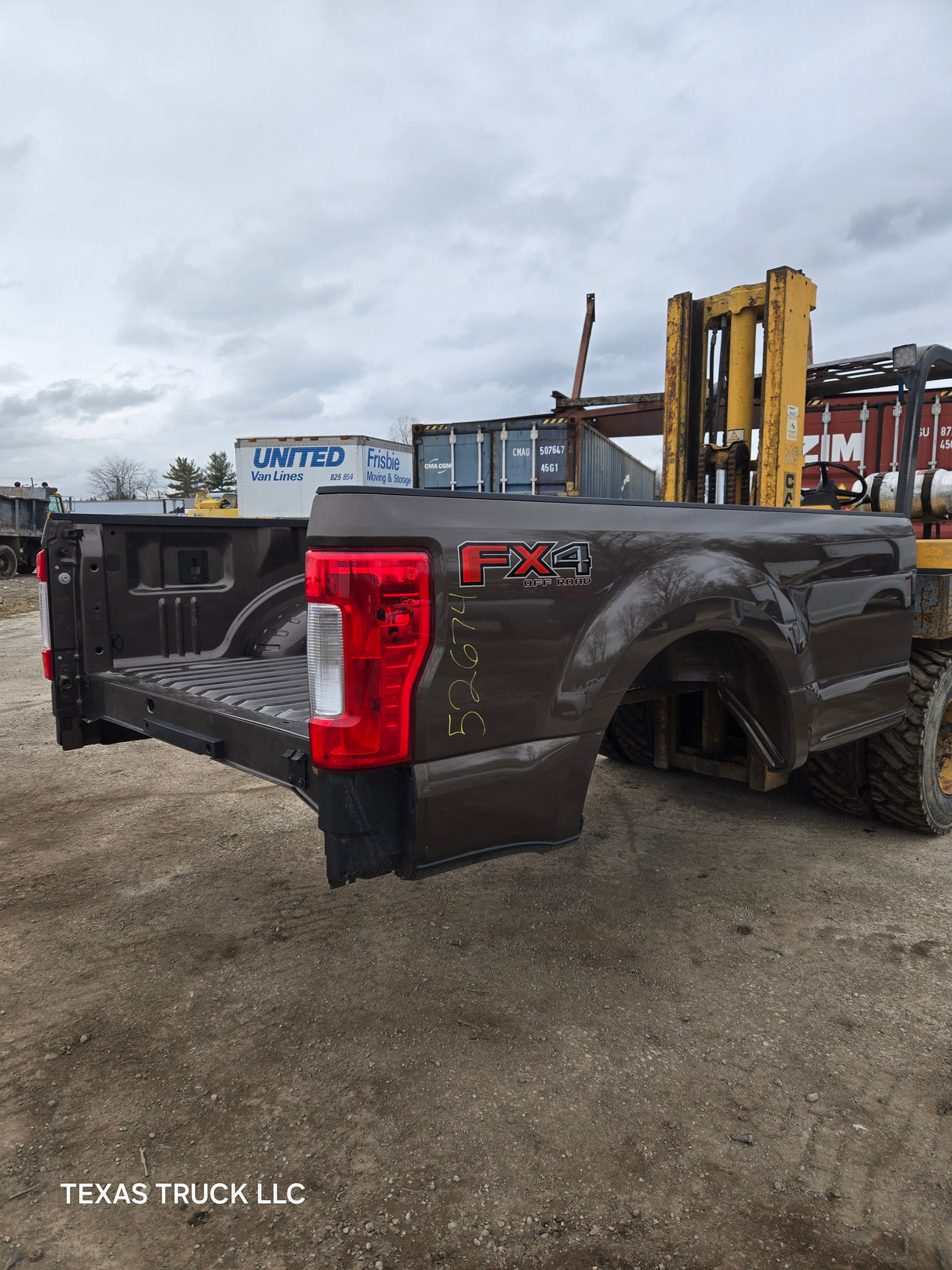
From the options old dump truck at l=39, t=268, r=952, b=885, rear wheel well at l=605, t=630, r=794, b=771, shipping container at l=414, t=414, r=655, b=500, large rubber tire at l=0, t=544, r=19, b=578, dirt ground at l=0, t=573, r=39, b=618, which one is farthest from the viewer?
large rubber tire at l=0, t=544, r=19, b=578

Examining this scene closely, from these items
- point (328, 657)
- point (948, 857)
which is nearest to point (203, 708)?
point (328, 657)

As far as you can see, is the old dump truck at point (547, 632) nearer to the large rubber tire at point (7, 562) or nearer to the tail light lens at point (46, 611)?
the tail light lens at point (46, 611)

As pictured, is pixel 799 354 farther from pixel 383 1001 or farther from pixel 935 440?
pixel 935 440

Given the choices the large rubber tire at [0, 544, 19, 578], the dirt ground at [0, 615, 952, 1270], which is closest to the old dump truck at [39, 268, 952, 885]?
the dirt ground at [0, 615, 952, 1270]

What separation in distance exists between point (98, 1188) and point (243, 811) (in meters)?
2.55

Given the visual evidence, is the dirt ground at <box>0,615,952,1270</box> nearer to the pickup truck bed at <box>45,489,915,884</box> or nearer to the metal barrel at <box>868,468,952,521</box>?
the pickup truck bed at <box>45,489,915,884</box>

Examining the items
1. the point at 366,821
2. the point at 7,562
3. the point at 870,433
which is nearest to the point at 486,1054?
the point at 366,821

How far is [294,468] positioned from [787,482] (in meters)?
16.7

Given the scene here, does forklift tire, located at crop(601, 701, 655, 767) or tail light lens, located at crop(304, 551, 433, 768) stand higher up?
tail light lens, located at crop(304, 551, 433, 768)

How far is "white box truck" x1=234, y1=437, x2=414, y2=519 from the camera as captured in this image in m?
18.7

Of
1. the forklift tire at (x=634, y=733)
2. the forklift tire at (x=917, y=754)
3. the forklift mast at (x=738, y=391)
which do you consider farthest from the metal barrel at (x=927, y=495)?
the forklift tire at (x=634, y=733)

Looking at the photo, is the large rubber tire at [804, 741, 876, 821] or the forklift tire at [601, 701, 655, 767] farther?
the forklift tire at [601, 701, 655, 767]

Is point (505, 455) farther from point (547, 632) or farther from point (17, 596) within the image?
point (547, 632)

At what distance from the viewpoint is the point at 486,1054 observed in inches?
93.0
